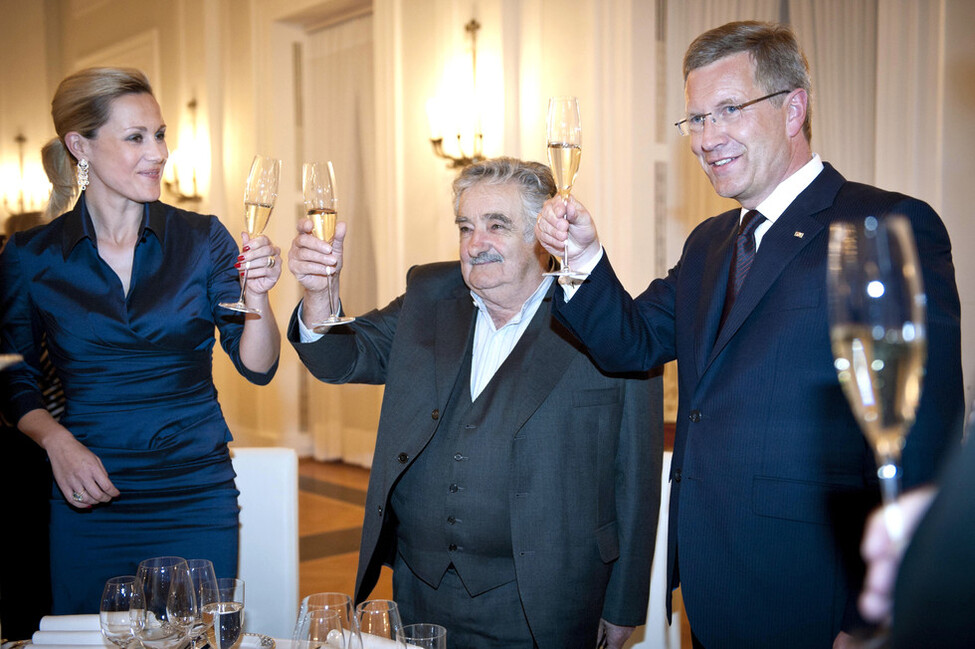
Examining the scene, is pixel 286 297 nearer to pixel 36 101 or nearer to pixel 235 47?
pixel 235 47

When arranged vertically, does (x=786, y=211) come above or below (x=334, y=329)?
above

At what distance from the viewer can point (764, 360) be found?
1636mm

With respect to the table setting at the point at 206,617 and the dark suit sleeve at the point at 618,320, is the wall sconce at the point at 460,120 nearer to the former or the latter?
the dark suit sleeve at the point at 618,320

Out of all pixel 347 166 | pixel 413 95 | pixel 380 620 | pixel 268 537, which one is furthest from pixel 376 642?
pixel 347 166

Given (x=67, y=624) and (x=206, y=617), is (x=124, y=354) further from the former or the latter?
(x=206, y=617)

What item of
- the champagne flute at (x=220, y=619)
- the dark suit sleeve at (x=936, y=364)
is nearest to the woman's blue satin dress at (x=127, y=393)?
the champagne flute at (x=220, y=619)

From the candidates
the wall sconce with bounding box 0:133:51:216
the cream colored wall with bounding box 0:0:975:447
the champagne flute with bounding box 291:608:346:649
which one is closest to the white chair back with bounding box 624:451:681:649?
the champagne flute with bounding box 291:608:346:649

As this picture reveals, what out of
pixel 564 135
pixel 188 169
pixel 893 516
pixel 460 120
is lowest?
pixel 893 516

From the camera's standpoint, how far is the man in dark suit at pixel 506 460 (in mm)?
2076

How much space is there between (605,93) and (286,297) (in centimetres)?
391

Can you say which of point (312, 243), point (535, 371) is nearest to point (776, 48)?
point (535, 371)

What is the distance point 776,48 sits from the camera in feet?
5.99

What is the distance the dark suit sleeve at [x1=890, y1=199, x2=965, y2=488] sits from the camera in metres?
1.41

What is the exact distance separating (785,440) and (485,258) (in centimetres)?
96
